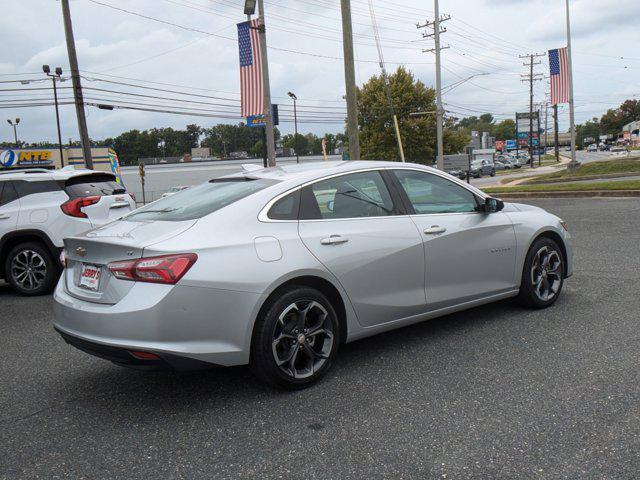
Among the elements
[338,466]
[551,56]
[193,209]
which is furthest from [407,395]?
[551,56]

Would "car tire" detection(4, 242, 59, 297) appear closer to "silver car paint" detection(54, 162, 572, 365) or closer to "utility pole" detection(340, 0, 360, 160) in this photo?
"silver car paint" detection(54, 162, 572, 365)

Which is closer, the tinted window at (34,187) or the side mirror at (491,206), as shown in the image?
the side mirror at (491,206)

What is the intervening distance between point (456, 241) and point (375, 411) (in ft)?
5.91

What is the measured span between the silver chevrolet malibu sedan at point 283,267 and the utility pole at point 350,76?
1279cm

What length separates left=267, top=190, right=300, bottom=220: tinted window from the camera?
3.79 meters

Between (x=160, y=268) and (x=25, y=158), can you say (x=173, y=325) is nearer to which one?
(x=160, y=268)

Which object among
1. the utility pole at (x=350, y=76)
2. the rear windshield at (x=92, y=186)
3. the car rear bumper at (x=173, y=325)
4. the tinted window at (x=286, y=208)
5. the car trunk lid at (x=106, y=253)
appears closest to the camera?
the car rear bumper at (x=173, y=325)

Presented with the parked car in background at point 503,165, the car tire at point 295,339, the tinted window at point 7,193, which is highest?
the parked car in background at point 503,165

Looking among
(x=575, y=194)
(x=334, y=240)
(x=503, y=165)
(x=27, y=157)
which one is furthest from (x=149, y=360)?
(x=503, y=165)

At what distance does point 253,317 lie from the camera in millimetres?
3449

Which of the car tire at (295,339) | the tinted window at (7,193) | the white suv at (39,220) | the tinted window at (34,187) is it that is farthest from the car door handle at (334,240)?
the tinted window at (7,193)

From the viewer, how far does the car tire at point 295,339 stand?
3516 millimetres

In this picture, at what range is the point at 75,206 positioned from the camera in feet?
25.1

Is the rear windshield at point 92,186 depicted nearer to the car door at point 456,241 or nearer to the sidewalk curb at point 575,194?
the car door at point 456,241
